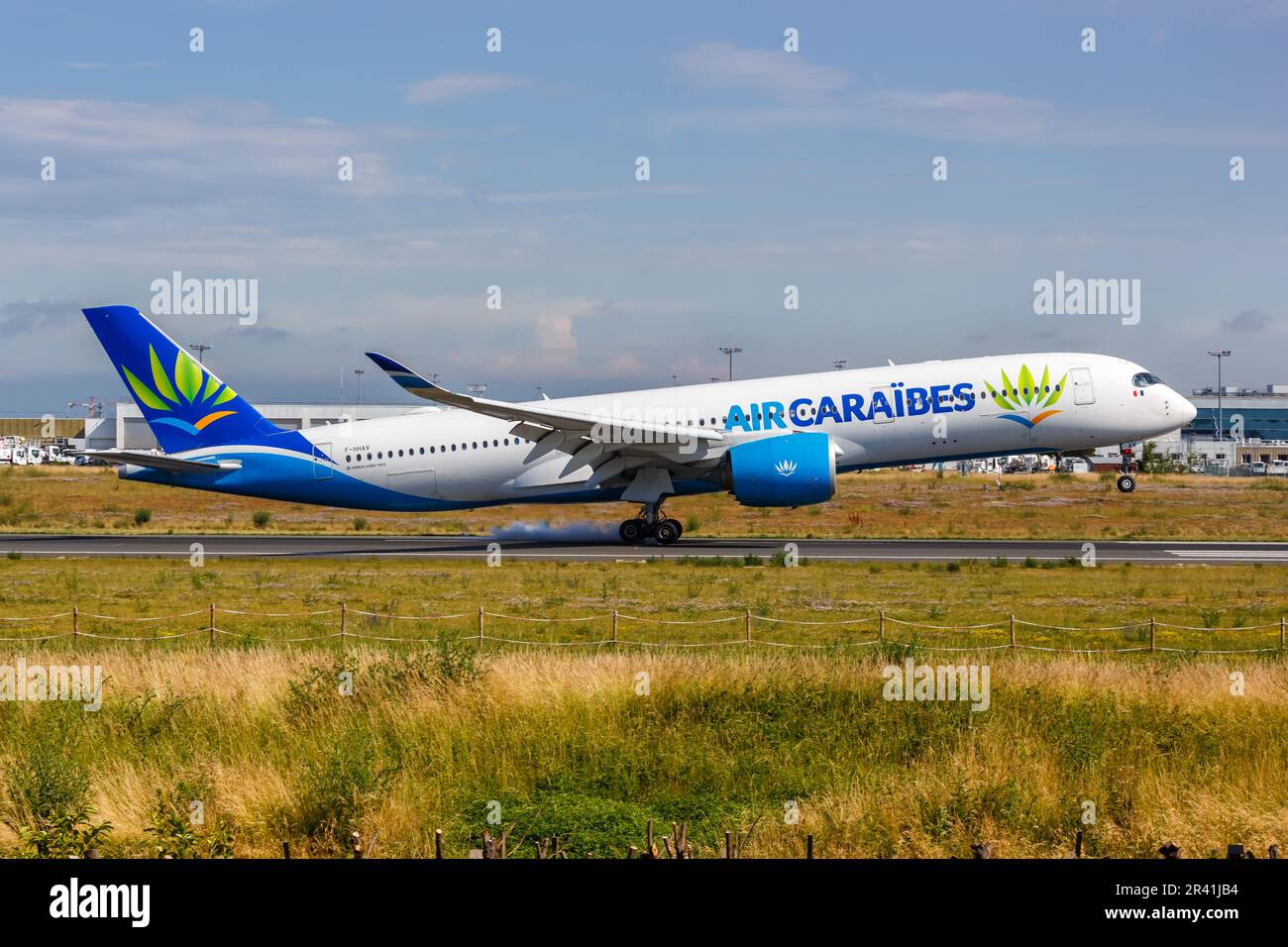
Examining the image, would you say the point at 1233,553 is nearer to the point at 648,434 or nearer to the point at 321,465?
the point at 648,434

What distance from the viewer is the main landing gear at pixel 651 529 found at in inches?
1727

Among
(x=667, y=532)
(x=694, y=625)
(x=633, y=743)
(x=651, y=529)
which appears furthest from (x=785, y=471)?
(x=633, y=743)

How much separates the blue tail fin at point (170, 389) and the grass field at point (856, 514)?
12.9m

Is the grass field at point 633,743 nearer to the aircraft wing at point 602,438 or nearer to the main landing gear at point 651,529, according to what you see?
the aircraft wing at point 602,438

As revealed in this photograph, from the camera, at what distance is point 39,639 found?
24.7m

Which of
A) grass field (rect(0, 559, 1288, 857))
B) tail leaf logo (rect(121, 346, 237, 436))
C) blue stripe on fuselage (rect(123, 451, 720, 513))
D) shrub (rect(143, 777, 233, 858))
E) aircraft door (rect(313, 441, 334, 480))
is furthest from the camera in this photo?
aircraft door (rect(313, 441, 334, 480))

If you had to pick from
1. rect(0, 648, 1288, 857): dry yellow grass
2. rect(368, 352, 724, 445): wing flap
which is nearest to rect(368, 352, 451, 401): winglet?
rect(368, 352, 724, 445): wing flap

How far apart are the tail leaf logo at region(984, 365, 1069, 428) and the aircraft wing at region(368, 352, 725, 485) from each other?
9.21m

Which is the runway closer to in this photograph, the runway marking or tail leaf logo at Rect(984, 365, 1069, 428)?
the runway marking

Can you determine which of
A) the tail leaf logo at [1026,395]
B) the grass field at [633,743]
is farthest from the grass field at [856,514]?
the grass field at [633,743]

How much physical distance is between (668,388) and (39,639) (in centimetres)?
2373

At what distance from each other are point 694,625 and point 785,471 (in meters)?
14.2

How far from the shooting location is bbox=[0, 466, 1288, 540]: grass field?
55.0 metres

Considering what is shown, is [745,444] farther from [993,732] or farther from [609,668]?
[993,732]
